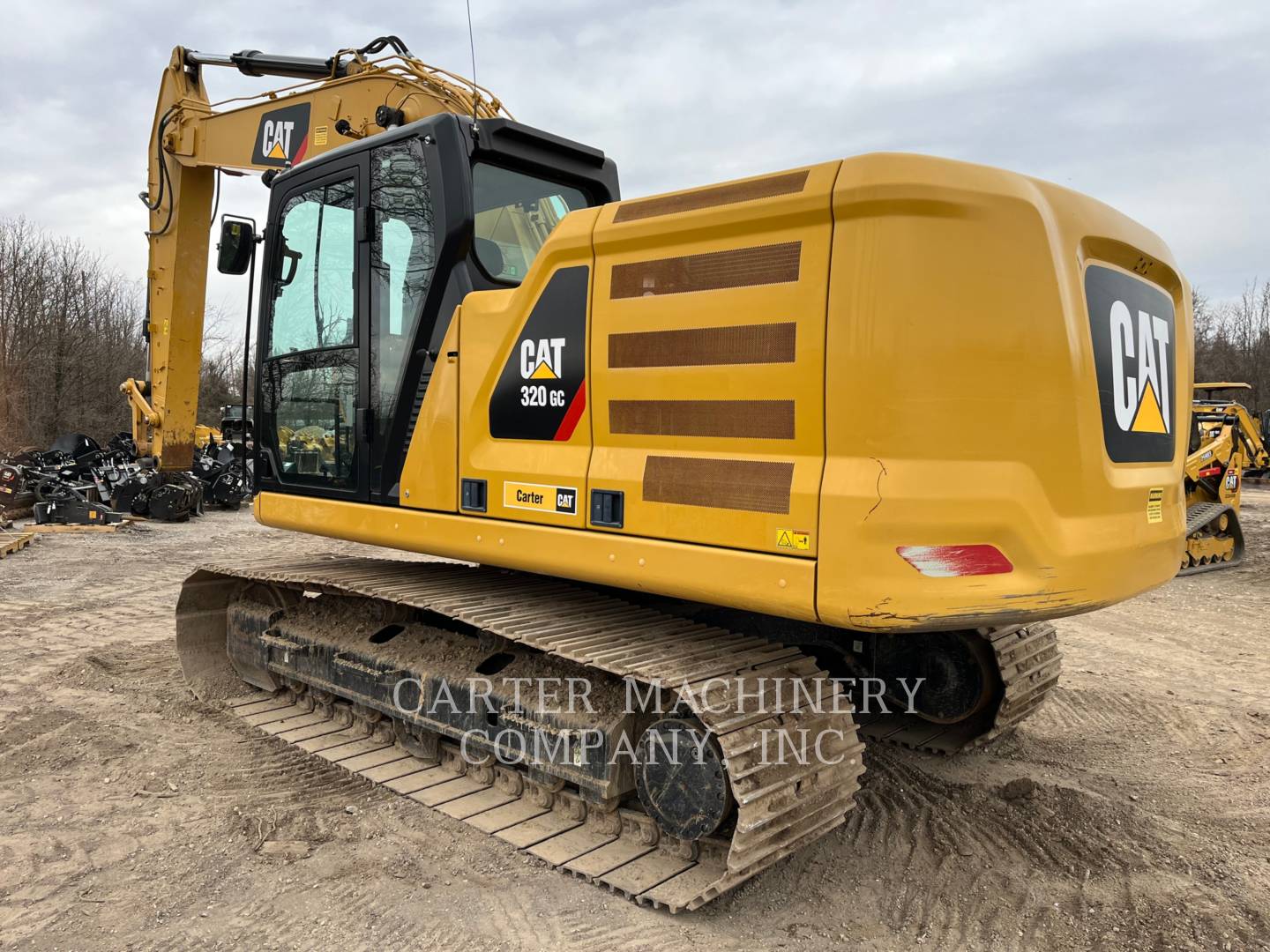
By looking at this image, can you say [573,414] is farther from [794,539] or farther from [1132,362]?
[1132,362]

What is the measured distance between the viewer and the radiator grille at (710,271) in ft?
8.63

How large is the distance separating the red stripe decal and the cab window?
813mm

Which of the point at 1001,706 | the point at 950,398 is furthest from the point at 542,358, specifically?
the point at 1001,706

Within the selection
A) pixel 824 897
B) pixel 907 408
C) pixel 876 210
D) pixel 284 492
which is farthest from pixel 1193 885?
pixel 284 492

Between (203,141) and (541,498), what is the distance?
6852 millimetres

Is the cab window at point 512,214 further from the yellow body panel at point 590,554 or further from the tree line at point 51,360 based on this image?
the tree line at point 51,360

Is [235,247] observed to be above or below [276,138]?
below

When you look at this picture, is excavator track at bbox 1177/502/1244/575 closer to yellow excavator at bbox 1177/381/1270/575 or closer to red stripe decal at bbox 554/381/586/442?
yellow excavator at bbox 1177/381/1270/575

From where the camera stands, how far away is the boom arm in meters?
5.92

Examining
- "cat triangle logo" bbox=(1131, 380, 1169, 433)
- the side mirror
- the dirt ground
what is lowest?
the dirt ground

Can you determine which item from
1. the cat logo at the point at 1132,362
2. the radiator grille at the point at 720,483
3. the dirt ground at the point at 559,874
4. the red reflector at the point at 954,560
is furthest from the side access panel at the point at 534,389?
the cat logo at the point at 1132,362

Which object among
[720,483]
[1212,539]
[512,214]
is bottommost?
[1212,539]

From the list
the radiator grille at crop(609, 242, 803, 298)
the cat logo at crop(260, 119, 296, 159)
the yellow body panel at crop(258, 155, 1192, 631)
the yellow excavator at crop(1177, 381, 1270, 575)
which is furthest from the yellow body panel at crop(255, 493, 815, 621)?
the yellow excavator at crop(1177, 381, 1270, 575)

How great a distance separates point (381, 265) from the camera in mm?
3895
